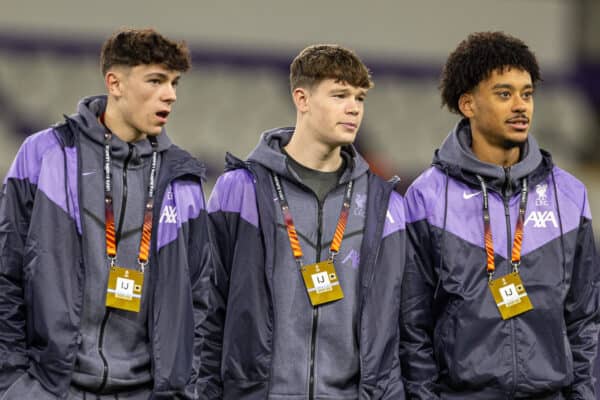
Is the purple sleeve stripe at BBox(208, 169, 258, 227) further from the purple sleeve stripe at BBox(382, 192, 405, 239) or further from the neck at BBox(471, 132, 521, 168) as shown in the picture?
the neck at BBox(471, 132, 521, 168)

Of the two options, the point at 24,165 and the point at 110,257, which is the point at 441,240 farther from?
the point at 24,165

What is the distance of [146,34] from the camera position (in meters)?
3.92

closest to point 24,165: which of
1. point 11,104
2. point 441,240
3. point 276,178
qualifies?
point 276,178

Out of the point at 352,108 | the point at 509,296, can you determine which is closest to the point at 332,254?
the point at 352,108

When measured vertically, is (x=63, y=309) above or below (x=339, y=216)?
below

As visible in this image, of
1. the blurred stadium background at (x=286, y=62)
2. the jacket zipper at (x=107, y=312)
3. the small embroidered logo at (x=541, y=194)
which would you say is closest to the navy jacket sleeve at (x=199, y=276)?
the jacket zipper at (x=107, y=312)

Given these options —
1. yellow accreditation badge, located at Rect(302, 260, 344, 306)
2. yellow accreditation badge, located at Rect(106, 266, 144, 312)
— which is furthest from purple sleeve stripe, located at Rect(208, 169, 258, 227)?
yellow accreditation badge, located at Rect(106, 266, 144, 312)

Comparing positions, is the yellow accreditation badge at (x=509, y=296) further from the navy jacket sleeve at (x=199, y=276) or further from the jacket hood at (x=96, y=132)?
the jacket hood at (x=96, y=132)

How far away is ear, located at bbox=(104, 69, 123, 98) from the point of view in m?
3.91

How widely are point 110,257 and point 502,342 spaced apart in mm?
1306

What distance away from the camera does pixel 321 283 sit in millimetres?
3963

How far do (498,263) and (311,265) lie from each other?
0.64 metres

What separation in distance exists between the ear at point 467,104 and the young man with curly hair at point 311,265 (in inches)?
17.3

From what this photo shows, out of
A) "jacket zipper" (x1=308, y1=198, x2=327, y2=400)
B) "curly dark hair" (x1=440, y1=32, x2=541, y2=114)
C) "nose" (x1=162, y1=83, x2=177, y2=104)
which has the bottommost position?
"jacket zipper" (x1=308, y1=198, x2=327, y2=400)
